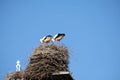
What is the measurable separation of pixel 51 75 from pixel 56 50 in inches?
35.0

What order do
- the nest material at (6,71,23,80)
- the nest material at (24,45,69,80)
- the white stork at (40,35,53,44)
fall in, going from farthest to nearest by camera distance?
the white stork at (40,35,53,44), the nest material at (6,71,23,80), the nest material at (24,45,69,80)

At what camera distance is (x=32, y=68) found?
7.85 meters

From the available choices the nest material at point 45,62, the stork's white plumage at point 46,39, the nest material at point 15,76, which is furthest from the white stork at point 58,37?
the nest material at point 15,76

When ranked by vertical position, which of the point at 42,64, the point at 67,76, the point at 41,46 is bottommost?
the point at 67,76

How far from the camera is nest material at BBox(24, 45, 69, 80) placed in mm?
7734

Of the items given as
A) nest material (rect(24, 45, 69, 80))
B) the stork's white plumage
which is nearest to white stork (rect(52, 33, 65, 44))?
the stork's white plumage

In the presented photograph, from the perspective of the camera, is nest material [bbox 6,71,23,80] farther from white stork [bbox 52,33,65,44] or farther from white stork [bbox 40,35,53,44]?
white stork [bbox 52,33,65,44]

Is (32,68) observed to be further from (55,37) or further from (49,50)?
(55,37)

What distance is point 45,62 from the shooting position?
7898 mm

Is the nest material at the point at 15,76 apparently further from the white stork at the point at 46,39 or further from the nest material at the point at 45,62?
the white stork at the point at 46,39

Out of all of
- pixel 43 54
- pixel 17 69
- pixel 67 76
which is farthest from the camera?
pixel 17 69

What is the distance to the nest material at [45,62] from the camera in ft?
25.4

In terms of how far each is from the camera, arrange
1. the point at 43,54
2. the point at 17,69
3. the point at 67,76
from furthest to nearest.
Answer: the point at 17,69 < the point at 43,54 < the point at 67,76

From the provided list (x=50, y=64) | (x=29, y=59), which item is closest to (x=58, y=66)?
(x=50, y=64)
